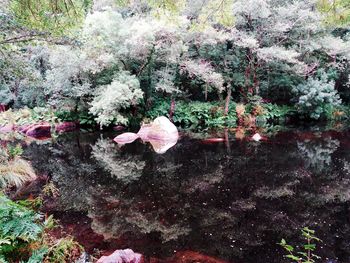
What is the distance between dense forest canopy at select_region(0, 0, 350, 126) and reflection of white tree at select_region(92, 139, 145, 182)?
12.2ft

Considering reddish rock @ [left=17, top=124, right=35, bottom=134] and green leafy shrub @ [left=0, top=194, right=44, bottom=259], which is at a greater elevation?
green leafy shrub @ [left=0, top=194, right=44, bottom=259]

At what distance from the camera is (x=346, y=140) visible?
1378cm

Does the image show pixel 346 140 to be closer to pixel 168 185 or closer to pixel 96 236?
pixel 168 185

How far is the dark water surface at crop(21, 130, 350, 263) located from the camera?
5.18m

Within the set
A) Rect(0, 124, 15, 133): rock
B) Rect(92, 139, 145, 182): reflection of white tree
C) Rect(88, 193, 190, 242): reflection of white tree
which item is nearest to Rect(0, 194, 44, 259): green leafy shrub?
Rect(88, 193, 190, 242): reflection of white tree

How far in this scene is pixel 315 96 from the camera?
62.0 ft

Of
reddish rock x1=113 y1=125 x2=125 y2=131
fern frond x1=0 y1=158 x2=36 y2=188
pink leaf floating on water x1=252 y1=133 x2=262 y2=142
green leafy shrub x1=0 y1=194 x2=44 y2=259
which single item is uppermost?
green leafy shrub x1=0 y1=194 x2=44 y2=259

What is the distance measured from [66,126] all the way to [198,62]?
8208 millimetres

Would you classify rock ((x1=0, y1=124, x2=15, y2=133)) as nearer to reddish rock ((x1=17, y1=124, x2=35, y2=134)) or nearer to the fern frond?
reddish rock ((x1=17, y1=124, x2=35, y2=134))

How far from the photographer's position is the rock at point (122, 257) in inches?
168

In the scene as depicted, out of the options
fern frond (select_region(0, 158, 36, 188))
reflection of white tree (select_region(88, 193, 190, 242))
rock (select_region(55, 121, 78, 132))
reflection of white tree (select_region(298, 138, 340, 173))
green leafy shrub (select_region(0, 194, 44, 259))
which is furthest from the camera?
rock (select_region(55, 121, 78, 132))

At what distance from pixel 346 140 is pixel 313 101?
→ 592 centimetres

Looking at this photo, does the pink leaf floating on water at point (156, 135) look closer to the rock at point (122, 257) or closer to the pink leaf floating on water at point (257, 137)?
the pink leaf floating on water at point (257, 137)

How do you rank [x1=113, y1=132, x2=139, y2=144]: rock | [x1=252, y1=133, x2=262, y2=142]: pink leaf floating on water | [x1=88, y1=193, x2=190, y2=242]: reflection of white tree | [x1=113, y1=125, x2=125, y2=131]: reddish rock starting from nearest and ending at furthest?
[x1=88, y1=193, x2=190, y2=242]: reflection of white tree, [x1=252, y1=133, x2=262, y2=142]: pink leaf floating on water, [x1=113, y1=132, x2=139, y2=144]: rock, [x1=113, y1=125, x2=125, y2=131]: reddish rock
